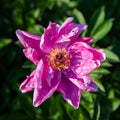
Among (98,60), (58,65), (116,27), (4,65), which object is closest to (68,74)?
(58,65)

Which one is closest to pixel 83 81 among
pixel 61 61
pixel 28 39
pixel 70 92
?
pixel 70 92

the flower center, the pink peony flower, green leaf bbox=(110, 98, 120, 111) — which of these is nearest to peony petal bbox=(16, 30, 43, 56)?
the pink peony flower

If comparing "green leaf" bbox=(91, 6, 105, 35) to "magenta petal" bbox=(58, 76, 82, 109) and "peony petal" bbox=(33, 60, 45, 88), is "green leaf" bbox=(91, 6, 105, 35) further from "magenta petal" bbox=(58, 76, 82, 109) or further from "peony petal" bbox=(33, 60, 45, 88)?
"peony petal" bbox=(33, 60, 45, 88)

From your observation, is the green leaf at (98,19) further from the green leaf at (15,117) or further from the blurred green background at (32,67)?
the green leaf at (15,117)

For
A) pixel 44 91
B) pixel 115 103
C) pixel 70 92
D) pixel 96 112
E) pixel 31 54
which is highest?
pixel 31 54

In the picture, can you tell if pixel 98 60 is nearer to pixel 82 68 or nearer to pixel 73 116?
pixel 82 68

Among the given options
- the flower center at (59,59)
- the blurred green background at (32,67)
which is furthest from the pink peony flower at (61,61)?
the blurred green background at (32,67)

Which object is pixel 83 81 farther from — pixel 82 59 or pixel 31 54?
pixel 31 54
